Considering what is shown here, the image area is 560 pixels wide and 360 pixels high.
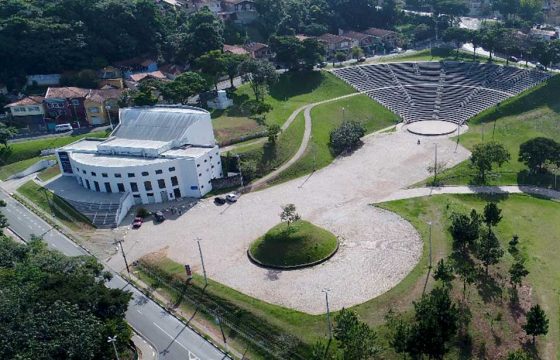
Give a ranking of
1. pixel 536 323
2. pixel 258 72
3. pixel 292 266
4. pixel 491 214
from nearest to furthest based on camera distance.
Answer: pixel 536 323 → pixel 292 266 → pixel 491 214 → pixel 258 72

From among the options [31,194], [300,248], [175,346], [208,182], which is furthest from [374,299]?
[31,194]

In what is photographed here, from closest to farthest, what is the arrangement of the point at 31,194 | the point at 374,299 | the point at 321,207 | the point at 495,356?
the point at 495,356, the point at 374,299, the point at 321,207, the point at 31,194

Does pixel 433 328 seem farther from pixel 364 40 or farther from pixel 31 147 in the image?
pixel 364 40

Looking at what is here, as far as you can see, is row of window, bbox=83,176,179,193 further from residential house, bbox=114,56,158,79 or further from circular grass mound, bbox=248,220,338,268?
residential house, bbox=114,56,158,79

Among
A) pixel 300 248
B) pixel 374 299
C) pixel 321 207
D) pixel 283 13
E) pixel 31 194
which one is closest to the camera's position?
pixel 374 299

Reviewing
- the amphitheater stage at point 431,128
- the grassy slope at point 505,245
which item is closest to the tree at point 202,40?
the amphitheater stage at point 431,128

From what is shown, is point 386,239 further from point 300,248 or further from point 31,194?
point 31,194

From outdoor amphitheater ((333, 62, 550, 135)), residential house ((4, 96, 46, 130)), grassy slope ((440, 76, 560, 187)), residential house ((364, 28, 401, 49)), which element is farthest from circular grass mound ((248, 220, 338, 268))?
residential house ((364, 28, 401, 49))

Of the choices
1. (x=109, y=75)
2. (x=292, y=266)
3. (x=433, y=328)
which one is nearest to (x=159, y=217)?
(x=292, y=266)
